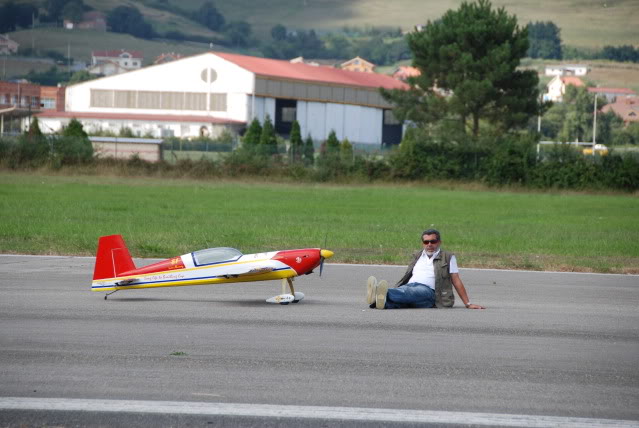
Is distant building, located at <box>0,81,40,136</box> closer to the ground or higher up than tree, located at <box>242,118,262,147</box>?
higher up

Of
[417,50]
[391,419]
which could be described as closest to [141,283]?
[391,419]

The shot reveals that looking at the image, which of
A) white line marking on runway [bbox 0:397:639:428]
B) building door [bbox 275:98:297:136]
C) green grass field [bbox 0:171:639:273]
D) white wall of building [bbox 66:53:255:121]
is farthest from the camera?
building door [bbox 275:98:297:136]

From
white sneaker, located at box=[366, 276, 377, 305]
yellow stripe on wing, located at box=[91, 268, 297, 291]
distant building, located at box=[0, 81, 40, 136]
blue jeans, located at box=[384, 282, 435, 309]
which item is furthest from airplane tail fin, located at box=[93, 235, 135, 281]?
distant building, located at box=[0, 81, 40, 136]

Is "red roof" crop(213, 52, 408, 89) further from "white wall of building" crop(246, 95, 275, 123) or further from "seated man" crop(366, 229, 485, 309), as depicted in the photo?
"seated man" crop(366, 229, 485, 309)

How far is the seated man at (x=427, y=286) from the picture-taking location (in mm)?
13180

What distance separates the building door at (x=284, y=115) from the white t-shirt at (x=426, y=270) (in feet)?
272

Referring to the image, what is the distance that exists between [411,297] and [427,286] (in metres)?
0.31

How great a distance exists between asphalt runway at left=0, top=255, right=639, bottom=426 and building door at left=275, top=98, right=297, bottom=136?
81063 mm

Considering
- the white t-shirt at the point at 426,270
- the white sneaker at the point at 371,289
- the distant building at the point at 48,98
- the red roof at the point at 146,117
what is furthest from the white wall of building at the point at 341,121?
the white sneaker at the point at 371,289

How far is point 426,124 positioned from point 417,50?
557 centimetres

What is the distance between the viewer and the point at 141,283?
13.4 meters

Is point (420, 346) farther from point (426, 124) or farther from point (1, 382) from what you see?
point (426, 124)

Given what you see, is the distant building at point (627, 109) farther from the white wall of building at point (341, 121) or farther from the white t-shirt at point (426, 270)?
the white t-shirt at point (426, 270)

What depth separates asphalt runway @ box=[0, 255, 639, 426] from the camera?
8.07 m
